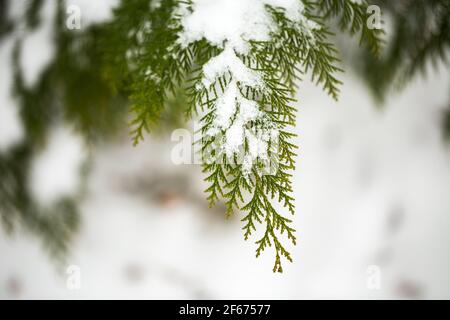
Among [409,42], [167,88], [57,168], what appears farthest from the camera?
[57,168]

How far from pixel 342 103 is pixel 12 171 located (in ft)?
6.55

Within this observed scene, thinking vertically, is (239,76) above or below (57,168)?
above

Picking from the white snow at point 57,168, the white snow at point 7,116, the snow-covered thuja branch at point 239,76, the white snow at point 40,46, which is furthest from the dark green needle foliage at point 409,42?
the white snow at point 7,116

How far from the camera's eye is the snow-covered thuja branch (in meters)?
0.69

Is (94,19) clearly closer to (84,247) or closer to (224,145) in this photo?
(224,145)

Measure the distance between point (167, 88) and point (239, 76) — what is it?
0.35 m

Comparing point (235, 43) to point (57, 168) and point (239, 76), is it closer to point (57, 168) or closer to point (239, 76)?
point (239, 76)

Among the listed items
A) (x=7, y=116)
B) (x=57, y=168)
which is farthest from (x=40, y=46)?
(x=57, y=168)

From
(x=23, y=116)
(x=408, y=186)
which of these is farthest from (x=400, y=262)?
(x=23, y=116)

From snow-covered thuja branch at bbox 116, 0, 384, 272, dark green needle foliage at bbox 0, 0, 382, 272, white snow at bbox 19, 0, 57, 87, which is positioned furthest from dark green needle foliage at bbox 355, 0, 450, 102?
white snow at bbox 19, 0, 57, 87

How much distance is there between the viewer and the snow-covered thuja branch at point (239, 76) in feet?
2.27

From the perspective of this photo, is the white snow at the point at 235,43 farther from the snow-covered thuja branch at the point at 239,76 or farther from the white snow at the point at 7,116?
the white snow at the point at 7,116

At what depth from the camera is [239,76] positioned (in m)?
0.74
